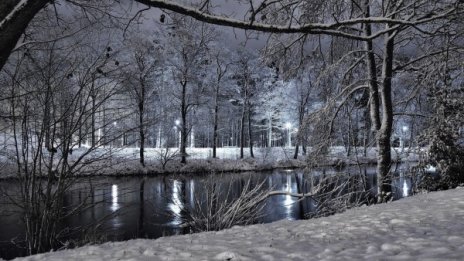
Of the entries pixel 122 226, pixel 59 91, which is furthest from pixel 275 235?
pixel 122 226

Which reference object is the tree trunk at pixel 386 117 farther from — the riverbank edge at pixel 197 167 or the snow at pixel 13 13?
the riverbank edge at pixel 197 167

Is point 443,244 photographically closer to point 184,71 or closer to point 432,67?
point 432,67

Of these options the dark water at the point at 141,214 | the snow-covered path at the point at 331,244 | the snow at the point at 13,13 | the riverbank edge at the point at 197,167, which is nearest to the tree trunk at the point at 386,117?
the dark water at the point at 141,214

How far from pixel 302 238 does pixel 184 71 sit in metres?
26.7

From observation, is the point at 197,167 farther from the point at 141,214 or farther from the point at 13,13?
the point at 13,13

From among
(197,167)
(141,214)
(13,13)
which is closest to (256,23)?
(13,13)

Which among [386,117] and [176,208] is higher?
[386,117]

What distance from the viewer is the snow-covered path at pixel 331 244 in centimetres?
389

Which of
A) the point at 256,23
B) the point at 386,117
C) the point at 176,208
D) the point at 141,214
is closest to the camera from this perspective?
the point at 256,23

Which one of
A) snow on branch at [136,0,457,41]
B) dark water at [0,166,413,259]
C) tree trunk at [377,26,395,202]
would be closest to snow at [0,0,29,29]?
snow on branch at [136,0,457,41]

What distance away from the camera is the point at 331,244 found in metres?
4.49

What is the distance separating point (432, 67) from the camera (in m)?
9.83

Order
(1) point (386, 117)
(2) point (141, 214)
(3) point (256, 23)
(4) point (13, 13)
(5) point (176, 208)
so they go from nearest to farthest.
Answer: (4) point (13, 13) < (3) point (256, 23) < (1) point (386, 117) < (2) point (141, 214) < (5) point (176, 208)

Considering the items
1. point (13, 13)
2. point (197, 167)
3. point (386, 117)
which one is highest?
point (13, 13)
